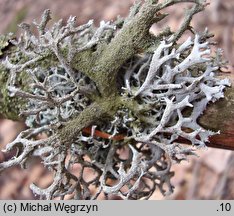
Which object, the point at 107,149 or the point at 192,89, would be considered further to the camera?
the point at 107,149

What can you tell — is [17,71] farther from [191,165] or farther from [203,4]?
[191,165]

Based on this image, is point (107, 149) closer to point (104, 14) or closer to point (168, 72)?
point (168, 72)

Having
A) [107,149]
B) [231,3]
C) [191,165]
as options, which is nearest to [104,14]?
[231,3]

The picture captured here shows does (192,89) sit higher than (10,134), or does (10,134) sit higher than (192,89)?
(10,134)
